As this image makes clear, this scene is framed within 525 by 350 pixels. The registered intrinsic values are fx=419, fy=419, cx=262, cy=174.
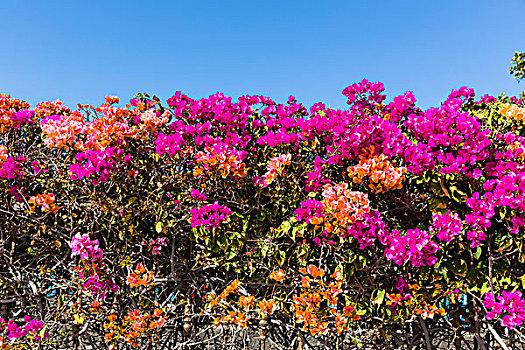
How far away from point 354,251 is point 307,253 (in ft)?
1.11

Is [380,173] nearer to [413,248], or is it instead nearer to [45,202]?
[413,248]

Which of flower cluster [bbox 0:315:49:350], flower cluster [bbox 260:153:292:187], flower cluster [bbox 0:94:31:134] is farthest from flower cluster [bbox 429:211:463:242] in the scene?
flower cluster [bbox 0:94:31:134]

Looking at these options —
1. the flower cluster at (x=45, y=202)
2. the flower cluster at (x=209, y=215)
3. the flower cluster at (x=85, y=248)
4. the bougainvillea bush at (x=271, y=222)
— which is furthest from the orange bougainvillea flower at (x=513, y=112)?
the flower cluster at (x=45, y=202)

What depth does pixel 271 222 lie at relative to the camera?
10.3 ft

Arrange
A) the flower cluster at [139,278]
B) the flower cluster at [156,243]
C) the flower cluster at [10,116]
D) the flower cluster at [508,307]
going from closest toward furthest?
the flower cluster at [508,307] → the flower cluster at [139,278] → the flower cluster at [156,243] → the flower cluster at [10,116]

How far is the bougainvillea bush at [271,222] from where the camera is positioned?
2.82 m

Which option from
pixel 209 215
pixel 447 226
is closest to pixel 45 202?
pixel 209 215

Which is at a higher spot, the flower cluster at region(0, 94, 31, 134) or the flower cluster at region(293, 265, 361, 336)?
the flower cluster at region(0, 94, 31, 134)

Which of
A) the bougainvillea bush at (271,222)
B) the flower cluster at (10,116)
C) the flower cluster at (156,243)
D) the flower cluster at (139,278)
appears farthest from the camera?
the flower cluster at (10,116)

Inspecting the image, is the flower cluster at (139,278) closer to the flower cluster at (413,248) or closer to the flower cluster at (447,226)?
the flower cluster at (413,248)

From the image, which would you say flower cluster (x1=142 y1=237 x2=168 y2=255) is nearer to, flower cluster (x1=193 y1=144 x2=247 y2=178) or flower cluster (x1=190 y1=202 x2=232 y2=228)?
flower cluster (x1=190 y1=202 x2=232 y2=228)

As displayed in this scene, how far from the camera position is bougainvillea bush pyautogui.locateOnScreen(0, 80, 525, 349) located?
2.82m

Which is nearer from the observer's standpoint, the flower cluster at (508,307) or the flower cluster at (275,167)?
the flower cluster at (508,307)

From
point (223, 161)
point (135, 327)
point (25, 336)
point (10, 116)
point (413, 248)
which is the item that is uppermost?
point (10, 116)
